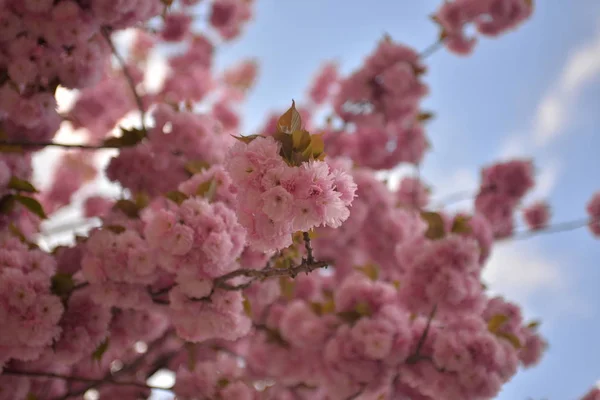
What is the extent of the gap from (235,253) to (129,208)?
18.6 inches

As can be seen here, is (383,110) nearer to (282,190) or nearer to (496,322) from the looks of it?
(496,322)

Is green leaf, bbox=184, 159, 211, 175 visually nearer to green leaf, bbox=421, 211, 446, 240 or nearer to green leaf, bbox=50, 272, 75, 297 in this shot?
green leaf, bbox=50, 272, 75, 297

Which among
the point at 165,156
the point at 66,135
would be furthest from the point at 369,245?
the point at 66,135

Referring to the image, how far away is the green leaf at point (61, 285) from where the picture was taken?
3.86 ft

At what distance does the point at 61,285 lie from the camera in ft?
3.86

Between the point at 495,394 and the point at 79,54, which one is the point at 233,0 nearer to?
the point at 79,54

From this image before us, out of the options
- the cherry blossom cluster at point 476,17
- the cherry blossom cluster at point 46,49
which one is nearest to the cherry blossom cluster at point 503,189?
the cherry blossom cluster at point 476,17

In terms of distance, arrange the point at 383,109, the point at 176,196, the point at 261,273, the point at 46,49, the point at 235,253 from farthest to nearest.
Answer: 1. the point at 383,109
2. the point at 46,49
3. the point at 176,196
4. the point at 235,253
5. the point at 261,273

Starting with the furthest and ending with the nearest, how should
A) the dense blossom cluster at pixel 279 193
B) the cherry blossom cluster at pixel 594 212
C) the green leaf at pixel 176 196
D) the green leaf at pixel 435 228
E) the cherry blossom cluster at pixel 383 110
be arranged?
the cherry blossom cluster at pixel 594 212 < the cherry blossom cluster at pixel 383 110 < the green leaf at pixel 435 228 < the green leaf at pixel 176 196 < the dense blossom cluster at pixel 279 193

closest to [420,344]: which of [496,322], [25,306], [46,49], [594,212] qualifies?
[496,322]

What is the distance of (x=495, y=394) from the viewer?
1401 mm

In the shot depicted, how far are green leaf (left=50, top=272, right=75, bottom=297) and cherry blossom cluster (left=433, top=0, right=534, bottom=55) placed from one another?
1986 mm

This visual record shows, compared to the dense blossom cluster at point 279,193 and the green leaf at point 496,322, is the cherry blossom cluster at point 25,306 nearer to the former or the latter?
the dense blossom cluster at point 279,193

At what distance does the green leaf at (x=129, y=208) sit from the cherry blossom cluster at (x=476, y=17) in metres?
1.72
